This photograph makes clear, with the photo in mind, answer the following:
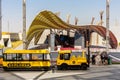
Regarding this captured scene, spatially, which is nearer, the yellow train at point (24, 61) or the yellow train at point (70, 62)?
the yellow train at point (24, 61)

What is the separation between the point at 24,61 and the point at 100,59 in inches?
464

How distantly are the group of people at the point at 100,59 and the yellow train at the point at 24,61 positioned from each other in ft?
31.8

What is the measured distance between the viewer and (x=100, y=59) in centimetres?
4028

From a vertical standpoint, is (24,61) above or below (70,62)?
above

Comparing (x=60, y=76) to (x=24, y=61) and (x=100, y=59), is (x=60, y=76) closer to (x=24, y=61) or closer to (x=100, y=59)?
(x=24, y=61)

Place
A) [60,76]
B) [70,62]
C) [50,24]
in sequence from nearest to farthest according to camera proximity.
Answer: [60,76], [70,62], [50,24]

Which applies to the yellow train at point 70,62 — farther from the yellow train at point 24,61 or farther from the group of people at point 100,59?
the group of people at point 100,59

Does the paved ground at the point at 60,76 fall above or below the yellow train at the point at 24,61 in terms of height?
below

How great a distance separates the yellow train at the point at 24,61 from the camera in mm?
31625

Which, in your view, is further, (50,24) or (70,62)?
(50,24)

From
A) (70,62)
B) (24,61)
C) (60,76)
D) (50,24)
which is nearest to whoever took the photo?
(60,76)

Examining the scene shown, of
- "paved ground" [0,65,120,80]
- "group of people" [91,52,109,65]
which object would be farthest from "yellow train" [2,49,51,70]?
"group of people" [91,52,109,65]

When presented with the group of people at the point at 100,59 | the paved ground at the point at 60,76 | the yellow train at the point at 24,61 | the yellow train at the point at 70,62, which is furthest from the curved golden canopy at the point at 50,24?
the paved ground at the point at 60,76

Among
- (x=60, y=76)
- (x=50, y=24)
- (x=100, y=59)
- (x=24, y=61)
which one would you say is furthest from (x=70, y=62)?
(x=50, y=24)
